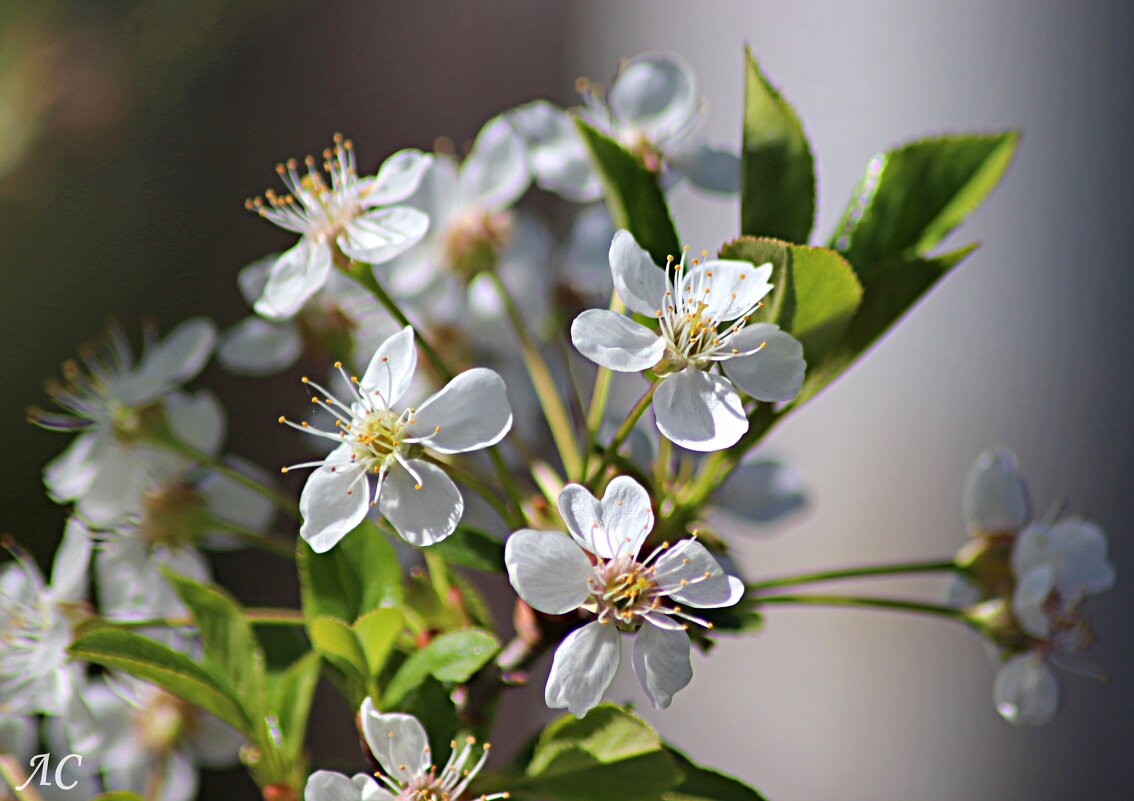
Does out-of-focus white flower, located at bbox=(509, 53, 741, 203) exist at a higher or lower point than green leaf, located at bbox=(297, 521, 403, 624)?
higher

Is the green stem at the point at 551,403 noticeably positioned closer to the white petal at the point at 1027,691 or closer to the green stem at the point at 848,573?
the green stem at the point at 848,573

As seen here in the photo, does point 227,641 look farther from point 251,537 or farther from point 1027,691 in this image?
point 1027,691

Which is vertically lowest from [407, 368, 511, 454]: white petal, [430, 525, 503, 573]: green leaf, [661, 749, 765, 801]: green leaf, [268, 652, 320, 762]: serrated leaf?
[661, 749, 765, 801]: green leaf

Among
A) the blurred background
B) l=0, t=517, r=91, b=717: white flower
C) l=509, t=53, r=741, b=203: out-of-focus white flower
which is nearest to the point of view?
l=0, t=517, r=91, b=717: white flower

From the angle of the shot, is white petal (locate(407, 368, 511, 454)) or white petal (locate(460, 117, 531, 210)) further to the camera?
white petal (locate(460, 117, 531, 210))

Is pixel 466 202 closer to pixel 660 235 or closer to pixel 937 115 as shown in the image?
pixel 660 235

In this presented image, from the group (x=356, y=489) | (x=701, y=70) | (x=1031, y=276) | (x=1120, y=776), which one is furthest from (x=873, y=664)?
(x=356, y=489)

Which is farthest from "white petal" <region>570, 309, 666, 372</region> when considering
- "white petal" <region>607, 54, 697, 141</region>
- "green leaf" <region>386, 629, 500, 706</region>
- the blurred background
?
the blurred background

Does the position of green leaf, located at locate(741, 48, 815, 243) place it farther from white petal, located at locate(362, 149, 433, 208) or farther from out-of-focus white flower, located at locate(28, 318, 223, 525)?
out-of-focus white flower, located at locate(28, 318, 223, 525)
